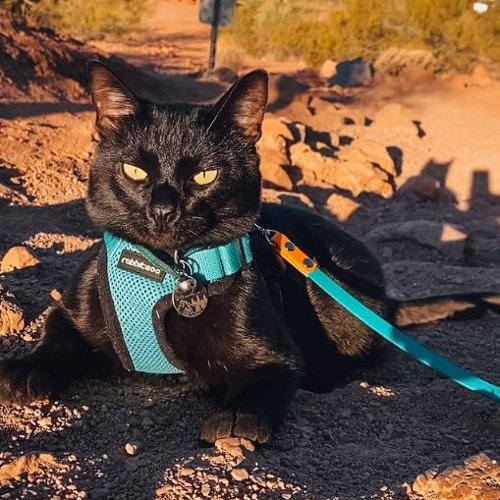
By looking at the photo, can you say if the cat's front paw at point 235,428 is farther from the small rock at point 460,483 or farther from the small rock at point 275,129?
the small rock at point 275,129

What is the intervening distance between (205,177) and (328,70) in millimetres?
12168

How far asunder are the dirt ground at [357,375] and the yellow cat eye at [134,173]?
0.71 meters

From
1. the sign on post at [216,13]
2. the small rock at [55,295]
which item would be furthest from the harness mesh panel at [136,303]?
the sign on post at [216,13]

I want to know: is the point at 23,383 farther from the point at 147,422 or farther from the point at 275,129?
the point at 275,129

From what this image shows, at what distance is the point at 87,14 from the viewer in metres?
15.8

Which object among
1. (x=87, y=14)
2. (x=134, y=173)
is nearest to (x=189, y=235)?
(x=134, y=173)

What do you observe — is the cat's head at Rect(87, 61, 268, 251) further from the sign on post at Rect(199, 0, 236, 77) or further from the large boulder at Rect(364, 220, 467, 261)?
the sign on post at Rect(199, 0, 236, 77)

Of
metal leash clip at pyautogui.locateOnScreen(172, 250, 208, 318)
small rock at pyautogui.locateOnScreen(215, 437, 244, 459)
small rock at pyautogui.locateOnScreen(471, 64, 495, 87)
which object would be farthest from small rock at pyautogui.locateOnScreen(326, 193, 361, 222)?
small rock at pyautogui.locateOnScreen(471, 64, 495, 87)

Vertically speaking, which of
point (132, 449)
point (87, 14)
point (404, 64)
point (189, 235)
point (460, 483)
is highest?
point (87, 14)

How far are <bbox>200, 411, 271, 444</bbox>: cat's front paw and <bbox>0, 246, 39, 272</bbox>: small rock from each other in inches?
60.4

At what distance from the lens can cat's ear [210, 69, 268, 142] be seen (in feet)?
8.10

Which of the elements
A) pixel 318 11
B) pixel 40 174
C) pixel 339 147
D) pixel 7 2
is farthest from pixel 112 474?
pixel 318 11

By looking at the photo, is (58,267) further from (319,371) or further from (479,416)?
(479,416)

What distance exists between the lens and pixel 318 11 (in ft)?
53.8
